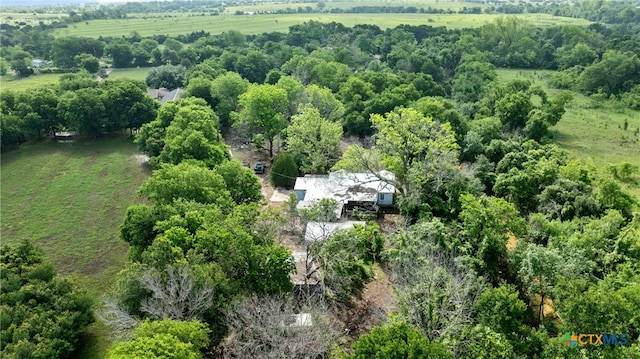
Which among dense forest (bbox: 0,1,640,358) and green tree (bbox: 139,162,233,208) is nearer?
dense forest (bbox: 0,1,640,358)

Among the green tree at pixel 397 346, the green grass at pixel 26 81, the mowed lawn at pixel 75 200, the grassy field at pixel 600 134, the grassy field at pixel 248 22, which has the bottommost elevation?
the mowed lawn at pixel 75 200

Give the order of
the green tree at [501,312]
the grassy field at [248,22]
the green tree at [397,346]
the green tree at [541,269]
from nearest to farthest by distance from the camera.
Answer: the green tree at [397,346] → the green tree at [501,312] → the green tree at [541,269] → the grassy field at [248,22]

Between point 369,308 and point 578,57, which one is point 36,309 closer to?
point 369,308

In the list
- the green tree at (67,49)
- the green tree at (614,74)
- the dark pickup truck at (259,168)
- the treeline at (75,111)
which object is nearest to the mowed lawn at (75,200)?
the treeline at (75,111)

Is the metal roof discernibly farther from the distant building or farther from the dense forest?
the distant building

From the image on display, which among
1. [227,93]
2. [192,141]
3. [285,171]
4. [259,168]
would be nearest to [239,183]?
[192,141]

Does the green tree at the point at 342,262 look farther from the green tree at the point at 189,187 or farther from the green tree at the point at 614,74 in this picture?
the green tree at the point at 614,74

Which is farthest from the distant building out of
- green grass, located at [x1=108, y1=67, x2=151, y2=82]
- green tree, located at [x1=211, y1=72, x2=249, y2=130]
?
green tree, located at [x1=211, y1=72, x2=249, y2=130]
